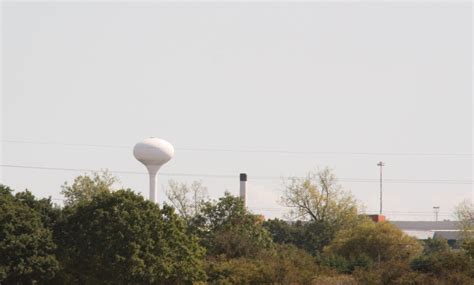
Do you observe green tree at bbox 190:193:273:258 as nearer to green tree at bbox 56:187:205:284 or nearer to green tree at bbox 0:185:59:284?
green tree at bbox 56:187:205:284

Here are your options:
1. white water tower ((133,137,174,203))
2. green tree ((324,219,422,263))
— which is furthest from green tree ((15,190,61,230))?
green tree ((324,219,422,263))

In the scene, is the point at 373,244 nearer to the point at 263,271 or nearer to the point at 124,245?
the point at 263,271

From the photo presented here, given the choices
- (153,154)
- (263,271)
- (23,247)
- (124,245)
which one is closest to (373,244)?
(153,154)

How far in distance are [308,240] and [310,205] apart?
5.29 m

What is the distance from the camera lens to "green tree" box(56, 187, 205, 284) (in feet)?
148

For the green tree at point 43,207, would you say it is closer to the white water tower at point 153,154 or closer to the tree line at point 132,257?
the tree line at point 132,257

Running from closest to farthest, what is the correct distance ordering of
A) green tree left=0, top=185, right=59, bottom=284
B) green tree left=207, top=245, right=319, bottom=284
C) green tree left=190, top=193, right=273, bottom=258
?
green tree left=0, top=185, right=59, bottom=284
green tree left=207, top=245, right=319, bottom=284
green tree left=190, top=193, right=273, bottom=258

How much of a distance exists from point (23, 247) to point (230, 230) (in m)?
16.3

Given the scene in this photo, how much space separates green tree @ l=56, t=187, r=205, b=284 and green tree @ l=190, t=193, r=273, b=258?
732 centimetres

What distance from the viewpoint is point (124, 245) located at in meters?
45.2

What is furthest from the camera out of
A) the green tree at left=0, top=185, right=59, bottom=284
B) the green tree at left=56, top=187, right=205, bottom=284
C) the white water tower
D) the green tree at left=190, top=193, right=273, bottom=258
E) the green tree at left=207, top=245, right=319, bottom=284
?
the white water tower

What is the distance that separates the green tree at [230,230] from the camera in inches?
2174

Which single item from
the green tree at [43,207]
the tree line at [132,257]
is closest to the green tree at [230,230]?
the tree line at [132,257]

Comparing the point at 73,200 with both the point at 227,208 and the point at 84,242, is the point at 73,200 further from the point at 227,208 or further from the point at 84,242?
the point at 84,242
